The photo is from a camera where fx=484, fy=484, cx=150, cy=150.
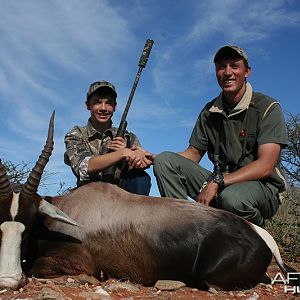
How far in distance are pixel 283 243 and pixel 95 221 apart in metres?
3.60

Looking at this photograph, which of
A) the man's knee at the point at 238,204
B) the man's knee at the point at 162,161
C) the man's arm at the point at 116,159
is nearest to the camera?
the man's knee at the point at 238,204

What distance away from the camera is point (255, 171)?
5.25 meters

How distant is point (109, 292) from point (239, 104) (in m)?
2.89

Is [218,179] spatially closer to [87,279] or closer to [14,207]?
[87,279]

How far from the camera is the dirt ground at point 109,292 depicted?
357 centimetres

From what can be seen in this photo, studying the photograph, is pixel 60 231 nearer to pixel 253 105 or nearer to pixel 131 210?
pixel 131 210

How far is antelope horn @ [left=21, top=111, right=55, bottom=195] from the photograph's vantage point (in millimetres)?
4301

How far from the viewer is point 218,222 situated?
4434 millimetres

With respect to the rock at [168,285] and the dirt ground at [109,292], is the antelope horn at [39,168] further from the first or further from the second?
the rock at [168,285]

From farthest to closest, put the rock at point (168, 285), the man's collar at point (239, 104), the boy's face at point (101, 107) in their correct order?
the boy's face at point (101, 107), the man's collar at point (239, 104), the rock at point (168, 285)

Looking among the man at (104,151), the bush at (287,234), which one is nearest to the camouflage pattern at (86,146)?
the man at (104,151)

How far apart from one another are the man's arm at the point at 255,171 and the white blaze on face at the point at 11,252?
2.16 m

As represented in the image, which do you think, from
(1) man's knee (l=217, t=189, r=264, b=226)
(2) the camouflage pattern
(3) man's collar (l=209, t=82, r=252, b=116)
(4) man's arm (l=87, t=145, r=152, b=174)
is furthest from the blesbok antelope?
(3) man's collar (l=209, t=82, r=252, b=116)

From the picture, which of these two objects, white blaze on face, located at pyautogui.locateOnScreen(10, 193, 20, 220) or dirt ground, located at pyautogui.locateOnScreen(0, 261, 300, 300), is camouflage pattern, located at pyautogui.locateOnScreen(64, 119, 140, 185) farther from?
dirt ground, located at pyautogui.locateOnScreen(0, 261, 300, 300)
